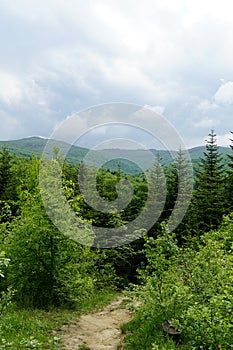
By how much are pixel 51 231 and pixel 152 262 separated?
4745 millimetres

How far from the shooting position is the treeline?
13164 millimetres

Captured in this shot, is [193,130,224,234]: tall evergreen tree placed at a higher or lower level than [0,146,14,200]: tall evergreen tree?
lower

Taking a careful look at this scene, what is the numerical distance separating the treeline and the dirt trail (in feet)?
3.74

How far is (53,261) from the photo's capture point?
1341 cm

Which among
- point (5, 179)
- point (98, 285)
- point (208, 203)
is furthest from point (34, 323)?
point (5, 179)

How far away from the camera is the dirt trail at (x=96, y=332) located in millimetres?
9882

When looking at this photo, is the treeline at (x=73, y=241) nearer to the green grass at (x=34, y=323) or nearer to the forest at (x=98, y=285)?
the forest at (x=98, y=285)

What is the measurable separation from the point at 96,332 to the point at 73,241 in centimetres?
324

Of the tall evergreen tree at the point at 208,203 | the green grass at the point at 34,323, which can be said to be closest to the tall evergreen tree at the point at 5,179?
the tall evergreen tree at the point at 208,203

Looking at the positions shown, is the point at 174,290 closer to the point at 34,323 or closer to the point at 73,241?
the point at 34,323

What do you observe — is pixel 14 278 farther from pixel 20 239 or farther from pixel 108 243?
pixel 108 243

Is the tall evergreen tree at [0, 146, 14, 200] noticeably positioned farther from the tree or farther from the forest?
the forest

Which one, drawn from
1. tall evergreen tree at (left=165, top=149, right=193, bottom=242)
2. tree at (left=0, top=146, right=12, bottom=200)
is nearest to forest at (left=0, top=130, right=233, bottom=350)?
tall evergreen tree at (left=165, top=149, right=193, bottom=242)

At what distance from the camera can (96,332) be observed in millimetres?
11328
